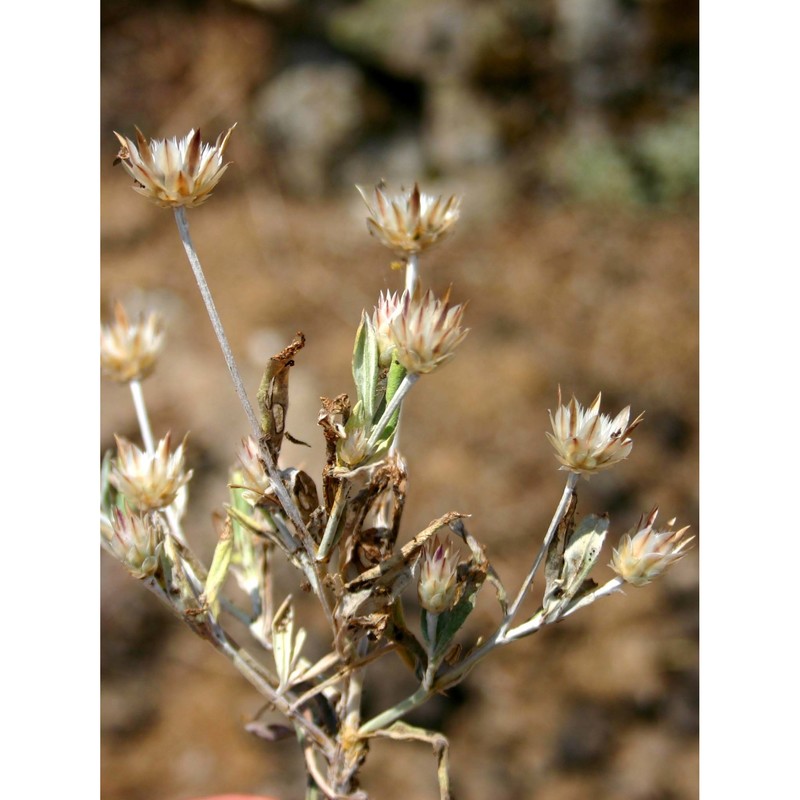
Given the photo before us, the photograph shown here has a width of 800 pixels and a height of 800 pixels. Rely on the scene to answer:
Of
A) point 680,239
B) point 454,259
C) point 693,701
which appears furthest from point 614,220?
point 693,701

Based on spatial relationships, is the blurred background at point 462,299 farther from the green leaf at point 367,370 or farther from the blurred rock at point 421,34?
the green leaf at point 367,370

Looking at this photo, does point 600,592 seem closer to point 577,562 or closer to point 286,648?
point 577,562

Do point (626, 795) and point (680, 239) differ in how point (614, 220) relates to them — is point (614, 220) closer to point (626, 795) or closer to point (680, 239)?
point (680, 239)

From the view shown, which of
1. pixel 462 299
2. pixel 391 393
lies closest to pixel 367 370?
pixel 391 393

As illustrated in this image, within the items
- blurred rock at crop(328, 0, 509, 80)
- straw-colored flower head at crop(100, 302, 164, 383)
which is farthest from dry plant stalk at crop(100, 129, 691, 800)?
blurred rock at crop(328, 0, 509, 80)

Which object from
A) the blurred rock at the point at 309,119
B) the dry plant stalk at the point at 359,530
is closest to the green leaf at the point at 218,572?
the dry plant stalk at the point at 359,530
